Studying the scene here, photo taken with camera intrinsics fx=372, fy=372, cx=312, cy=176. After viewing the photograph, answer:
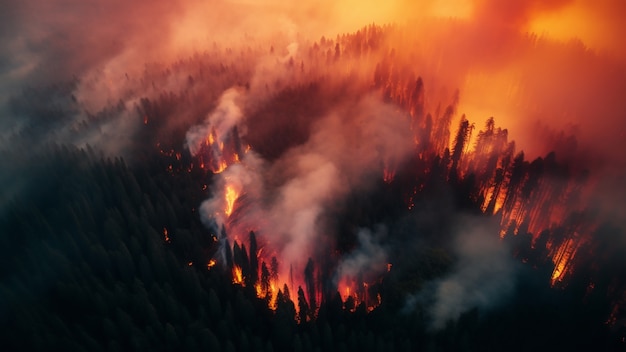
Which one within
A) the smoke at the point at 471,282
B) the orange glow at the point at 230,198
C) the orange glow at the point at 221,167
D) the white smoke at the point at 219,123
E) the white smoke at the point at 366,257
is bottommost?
the orange glow at the point at 221,167

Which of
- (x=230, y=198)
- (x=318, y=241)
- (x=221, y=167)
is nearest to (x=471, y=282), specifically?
(x=318, y=241)

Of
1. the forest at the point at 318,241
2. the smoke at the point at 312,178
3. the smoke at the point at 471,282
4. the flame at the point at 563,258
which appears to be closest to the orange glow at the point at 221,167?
the forest at the point at 318,241

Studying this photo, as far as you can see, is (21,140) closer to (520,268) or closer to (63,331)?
(63,331)

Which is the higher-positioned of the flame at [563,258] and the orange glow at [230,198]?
the flame at [563,258]

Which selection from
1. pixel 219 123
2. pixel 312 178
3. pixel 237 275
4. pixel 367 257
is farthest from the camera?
pixel 219 123

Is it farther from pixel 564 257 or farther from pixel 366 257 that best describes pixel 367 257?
pixel 564 257

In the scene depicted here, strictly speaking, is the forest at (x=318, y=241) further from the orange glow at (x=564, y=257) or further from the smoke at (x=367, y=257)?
the smoke at (x=367, y=257)

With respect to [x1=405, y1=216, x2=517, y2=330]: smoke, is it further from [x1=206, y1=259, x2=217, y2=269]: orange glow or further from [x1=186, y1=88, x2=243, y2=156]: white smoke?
[x1=186, y1=88, x2=243, y2=156]: white smoke
